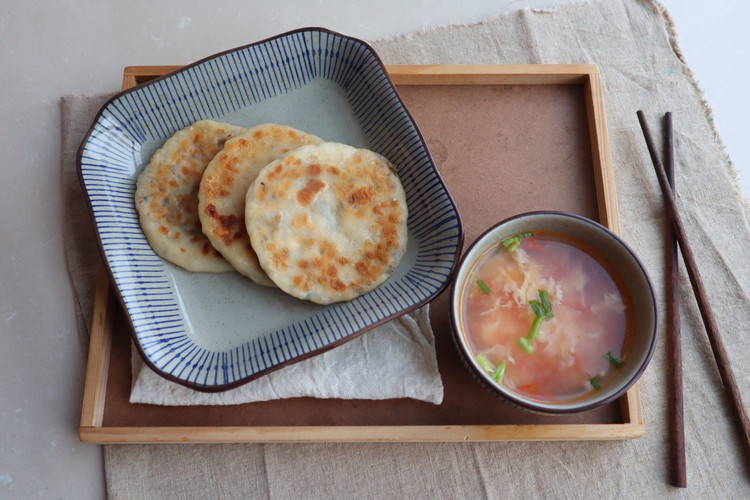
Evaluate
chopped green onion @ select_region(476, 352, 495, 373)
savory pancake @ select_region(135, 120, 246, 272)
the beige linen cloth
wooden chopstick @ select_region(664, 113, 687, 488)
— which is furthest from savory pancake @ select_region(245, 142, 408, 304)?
wooden chopstick @ select_region(664, 113, 687, 488)

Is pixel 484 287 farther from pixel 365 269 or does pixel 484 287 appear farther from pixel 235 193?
pixel 235 193

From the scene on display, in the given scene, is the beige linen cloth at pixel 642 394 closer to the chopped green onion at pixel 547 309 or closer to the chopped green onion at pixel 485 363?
the chopped green onion at pixel 485 363

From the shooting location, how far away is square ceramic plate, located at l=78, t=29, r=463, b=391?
1747 mm

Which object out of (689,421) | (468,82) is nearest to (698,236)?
(689,421)

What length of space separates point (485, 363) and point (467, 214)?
0.52 meters

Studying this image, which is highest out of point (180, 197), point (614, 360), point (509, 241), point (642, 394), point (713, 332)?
point (180, 197)

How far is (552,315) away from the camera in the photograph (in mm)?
1723

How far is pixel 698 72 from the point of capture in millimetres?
2504

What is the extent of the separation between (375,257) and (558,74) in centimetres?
89

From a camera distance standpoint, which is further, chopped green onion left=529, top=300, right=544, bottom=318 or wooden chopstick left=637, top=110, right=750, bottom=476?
wooden chopstick left=637, top=110, right=750, bottom=476

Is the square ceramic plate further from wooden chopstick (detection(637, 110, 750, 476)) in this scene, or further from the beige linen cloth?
wooden chopstick (detection(637, 110, 750, 476))

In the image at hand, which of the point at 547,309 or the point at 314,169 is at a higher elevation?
the point at 314,169

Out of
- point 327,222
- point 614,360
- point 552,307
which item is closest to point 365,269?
point 327,222

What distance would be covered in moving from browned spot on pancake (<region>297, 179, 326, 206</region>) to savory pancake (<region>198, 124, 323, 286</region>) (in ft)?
0.50
